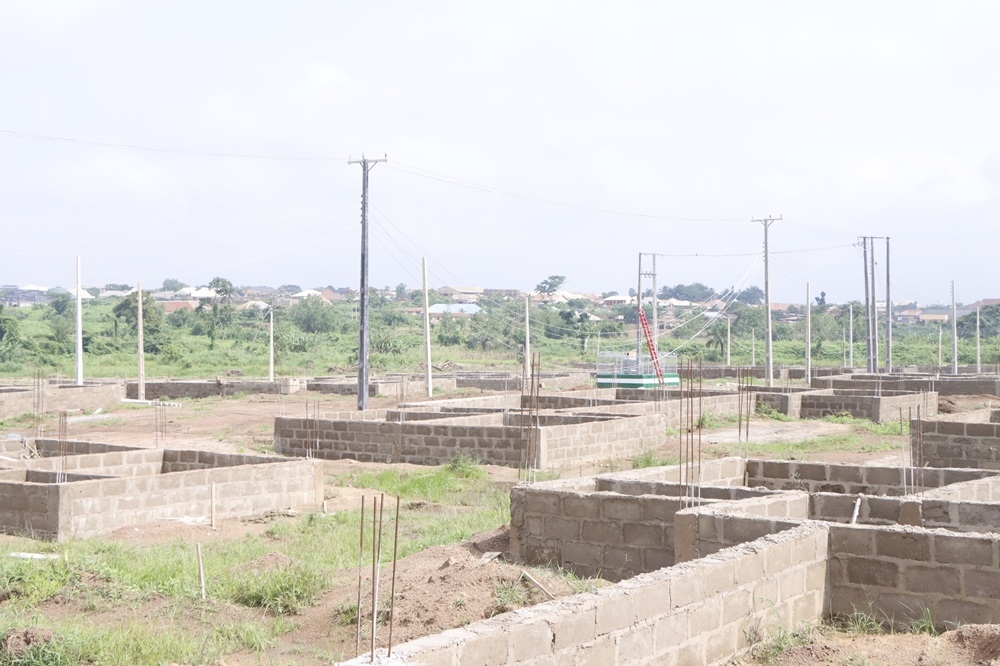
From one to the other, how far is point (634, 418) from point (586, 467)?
112 inches

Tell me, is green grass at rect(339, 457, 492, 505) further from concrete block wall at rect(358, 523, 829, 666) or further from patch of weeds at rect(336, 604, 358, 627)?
concrete block wall at rect(358, 523, 829, 666)

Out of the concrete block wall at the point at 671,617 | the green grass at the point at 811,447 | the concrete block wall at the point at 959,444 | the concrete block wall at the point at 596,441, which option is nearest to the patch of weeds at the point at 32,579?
the concrete block wall at the point at 671,617

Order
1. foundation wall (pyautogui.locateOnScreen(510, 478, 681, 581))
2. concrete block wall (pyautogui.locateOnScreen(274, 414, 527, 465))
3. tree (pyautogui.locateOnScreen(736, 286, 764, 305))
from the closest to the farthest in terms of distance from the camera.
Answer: foundation wall (pyautogui.locateOnScreen(510, 478, 681, 581))
concrete block wall (pyautogui.locateOnScreen(274, 414, 527, 465))
tree (pyautogui.locateOnScreen(736, 286, 764, 305))

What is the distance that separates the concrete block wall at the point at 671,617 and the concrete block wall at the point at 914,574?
0.17m

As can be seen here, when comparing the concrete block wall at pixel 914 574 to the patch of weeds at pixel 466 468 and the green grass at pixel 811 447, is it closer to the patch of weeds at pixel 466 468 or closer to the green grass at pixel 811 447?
the patch of weeds at pixel 466 468

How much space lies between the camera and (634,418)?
22.9 metres

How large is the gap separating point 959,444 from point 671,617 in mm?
12886

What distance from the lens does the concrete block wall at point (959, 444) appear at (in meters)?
17.9

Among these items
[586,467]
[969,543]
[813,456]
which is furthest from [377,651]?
[813,456]

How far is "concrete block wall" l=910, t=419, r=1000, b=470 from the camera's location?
17938 millimetres

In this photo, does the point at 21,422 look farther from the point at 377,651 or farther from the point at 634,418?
the point at 377,651

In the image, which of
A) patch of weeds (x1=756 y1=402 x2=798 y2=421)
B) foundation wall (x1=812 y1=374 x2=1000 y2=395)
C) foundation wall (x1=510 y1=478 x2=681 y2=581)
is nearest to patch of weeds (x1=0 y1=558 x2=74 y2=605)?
foundation wall (x1=510 y1=478 x2=681 y2=581)

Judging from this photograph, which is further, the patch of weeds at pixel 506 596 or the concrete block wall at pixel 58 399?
the concrete block wall at pixel 58 399

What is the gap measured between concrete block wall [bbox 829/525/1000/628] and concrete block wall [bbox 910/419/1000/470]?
9.59 meters
